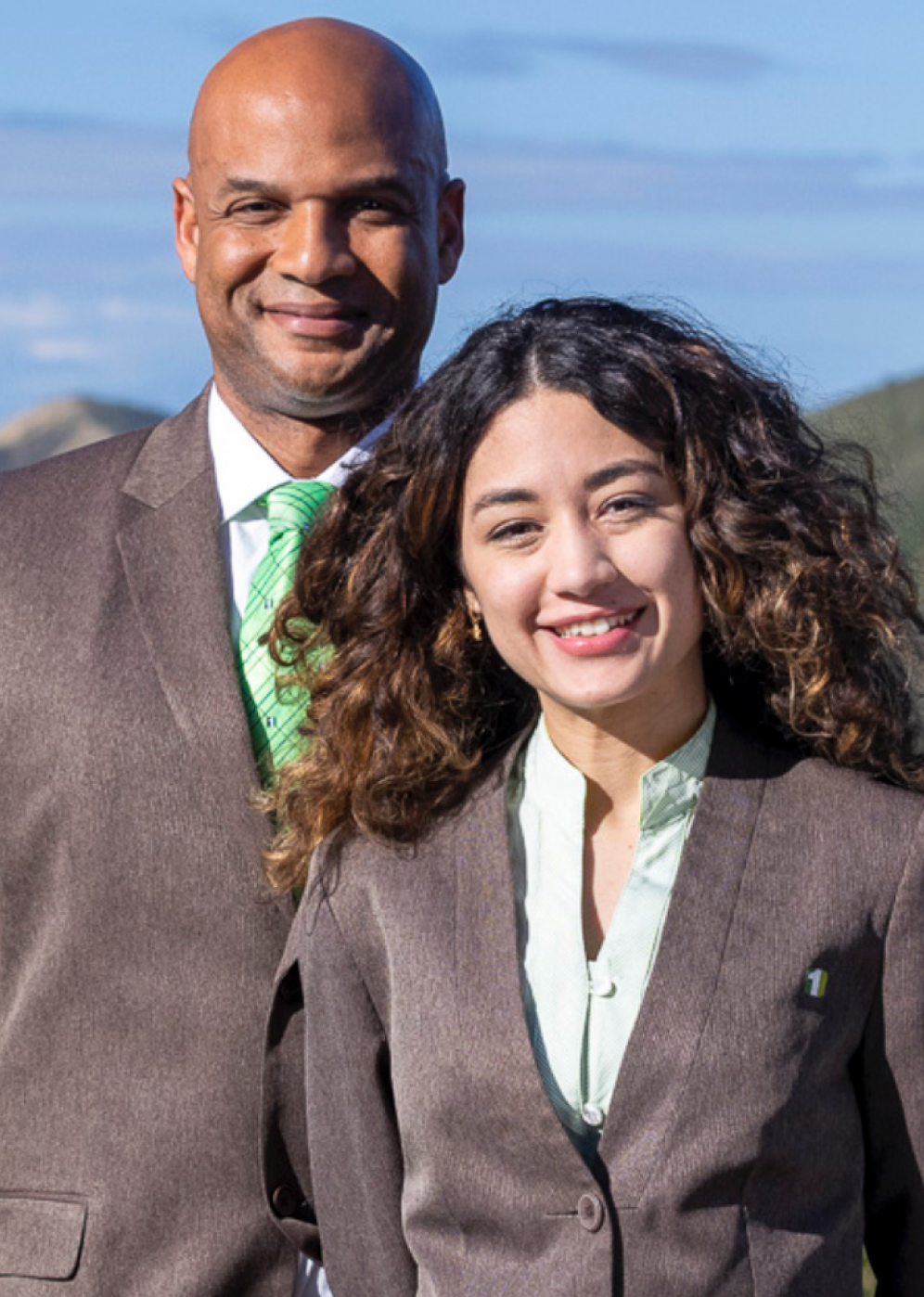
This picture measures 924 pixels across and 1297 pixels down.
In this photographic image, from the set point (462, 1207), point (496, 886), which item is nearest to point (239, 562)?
point (496, 886)

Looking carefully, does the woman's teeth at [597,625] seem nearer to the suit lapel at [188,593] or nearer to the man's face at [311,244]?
the suit lapel at [188,593]

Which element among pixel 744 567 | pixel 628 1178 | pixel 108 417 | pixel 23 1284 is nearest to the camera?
pixel 628 1178

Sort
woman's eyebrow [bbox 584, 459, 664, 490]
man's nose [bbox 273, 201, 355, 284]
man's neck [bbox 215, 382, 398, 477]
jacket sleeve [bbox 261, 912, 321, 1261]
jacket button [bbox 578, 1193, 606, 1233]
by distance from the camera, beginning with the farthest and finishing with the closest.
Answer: man's neck [bbox 215, 382, 398, 477] < man's nose [bbox 273, 201, 355, 284] < jacket sleeve [bbox 261, 912, 321, 1261] < woman's eyebrow [bbox 584, 459, 664, 490] < jacket button [bbox 578, 1193, 606, 1233]

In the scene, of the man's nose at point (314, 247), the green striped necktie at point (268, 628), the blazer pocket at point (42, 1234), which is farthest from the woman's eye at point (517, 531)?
the blazer pocket at point (42, 1234)

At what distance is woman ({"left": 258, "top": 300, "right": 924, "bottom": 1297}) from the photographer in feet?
8.61

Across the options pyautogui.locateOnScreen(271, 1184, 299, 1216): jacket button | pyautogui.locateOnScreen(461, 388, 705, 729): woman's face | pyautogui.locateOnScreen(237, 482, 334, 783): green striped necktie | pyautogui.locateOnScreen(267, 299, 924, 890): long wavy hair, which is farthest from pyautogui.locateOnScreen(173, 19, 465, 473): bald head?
pyautogui.locateOnScreen(271, 1184, 299, 1216): jacket button

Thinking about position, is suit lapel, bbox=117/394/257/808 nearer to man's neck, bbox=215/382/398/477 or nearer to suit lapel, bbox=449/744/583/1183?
man's neck, bbox=215/382/398/477

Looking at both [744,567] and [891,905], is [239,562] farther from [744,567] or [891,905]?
[891,905]

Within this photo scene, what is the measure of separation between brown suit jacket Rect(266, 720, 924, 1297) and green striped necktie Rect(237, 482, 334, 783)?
36 cm

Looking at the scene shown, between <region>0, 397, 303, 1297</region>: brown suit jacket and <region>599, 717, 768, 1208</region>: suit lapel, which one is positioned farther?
<region>0, 397, 303, 1297</region>: brown suit jacket

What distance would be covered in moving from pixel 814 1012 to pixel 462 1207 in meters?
0.53

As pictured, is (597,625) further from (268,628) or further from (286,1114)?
(286,1114)

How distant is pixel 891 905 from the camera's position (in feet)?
8.79

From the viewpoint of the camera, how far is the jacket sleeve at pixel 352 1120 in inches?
113
